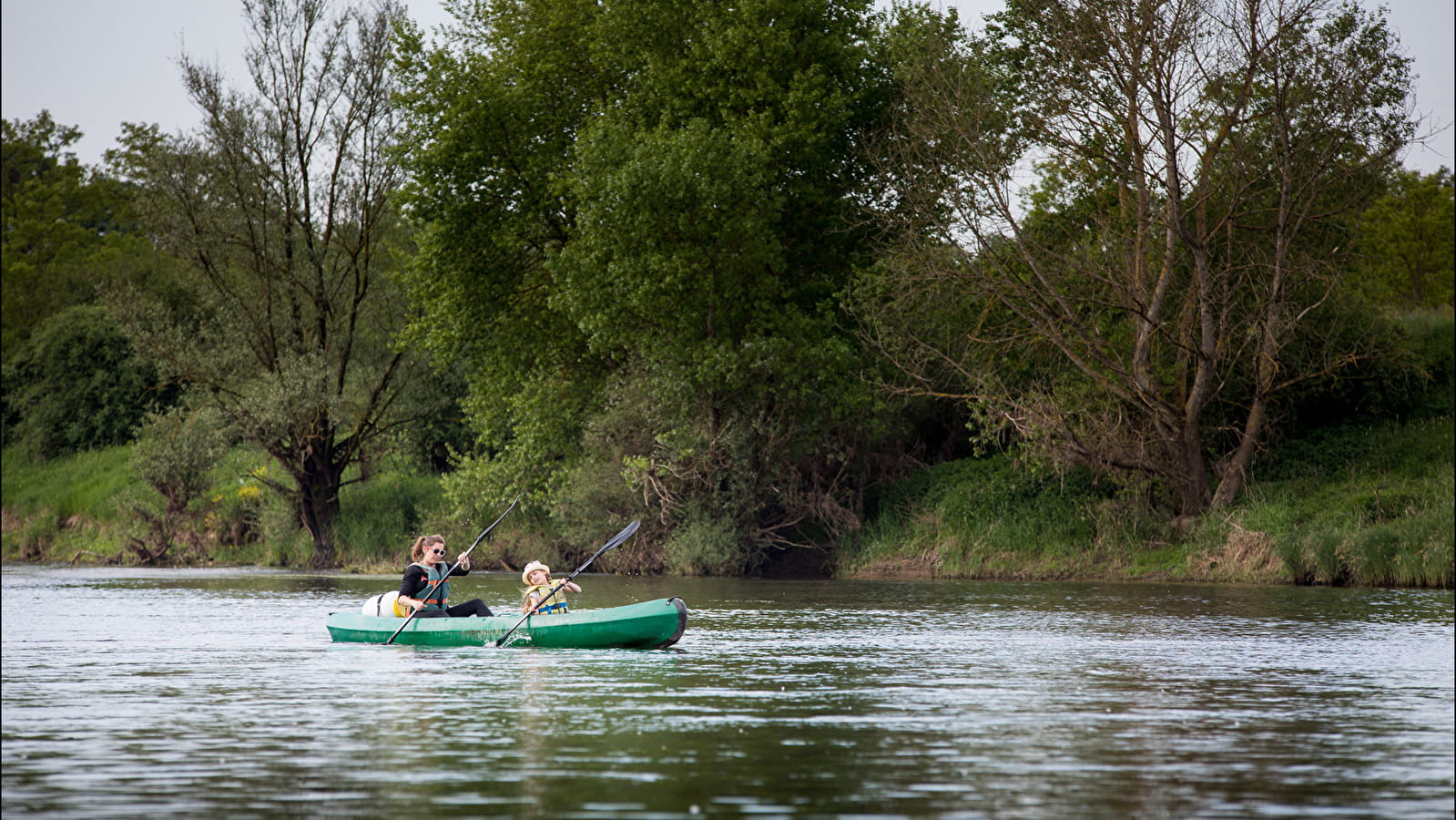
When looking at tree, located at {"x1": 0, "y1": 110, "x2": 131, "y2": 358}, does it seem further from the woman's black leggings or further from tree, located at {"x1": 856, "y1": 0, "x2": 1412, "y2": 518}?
the woman's black leggings

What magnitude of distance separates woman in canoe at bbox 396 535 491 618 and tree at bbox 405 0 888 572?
40.8 feet

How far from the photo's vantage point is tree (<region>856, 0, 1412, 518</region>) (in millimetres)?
29062

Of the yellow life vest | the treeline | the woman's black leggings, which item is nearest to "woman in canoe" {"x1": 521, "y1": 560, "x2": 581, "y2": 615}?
the yellow life vest

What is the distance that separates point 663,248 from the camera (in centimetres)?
3250

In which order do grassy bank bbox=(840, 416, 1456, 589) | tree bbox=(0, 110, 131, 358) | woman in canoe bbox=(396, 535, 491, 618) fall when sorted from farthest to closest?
tree bbox=(0, 110, 131, 358) < grassy bank bbox=(840, 416, 1456, 589) < woman in canoe bbox=(396, 535, 491, 618)

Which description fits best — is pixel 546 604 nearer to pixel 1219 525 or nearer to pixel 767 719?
pixel 767 719

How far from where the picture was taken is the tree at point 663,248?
32500 millimetres

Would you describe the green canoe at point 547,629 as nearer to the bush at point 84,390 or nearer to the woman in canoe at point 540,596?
the woman in canoe at point 540,596

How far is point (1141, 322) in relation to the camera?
100 feet

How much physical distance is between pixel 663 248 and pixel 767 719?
21.5 m

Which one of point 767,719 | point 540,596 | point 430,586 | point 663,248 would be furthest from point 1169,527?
point 767,719

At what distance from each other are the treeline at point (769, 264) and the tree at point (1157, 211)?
9 cm

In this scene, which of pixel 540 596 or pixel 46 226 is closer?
pixel 540 596

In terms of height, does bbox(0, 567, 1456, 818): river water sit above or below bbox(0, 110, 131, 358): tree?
below
